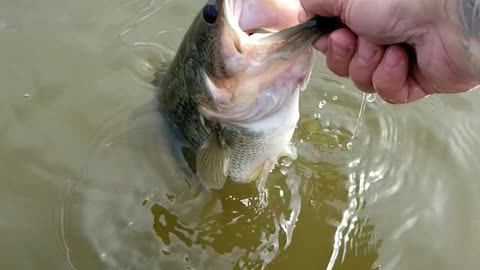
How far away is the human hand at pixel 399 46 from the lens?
198cm

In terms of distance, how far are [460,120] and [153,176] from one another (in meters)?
1.55

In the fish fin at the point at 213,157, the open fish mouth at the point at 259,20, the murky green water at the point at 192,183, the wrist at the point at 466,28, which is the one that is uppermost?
the wrist at the point at 466,28

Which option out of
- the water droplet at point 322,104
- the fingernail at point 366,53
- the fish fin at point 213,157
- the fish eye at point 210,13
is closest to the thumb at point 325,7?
the fingernail at point 366,53

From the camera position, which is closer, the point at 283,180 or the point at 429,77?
the point at 429,77

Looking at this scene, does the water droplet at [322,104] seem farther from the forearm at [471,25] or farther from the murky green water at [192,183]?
the forearm at [471,25]

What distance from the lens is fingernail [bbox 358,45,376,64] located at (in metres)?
2.14

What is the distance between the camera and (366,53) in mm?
2143

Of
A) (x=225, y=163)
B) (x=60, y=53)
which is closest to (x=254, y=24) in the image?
(x=225, y=163)

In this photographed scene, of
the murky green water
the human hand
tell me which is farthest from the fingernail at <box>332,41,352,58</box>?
the murky green water

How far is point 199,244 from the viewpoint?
288cm

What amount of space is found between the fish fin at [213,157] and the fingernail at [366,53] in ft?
2.20

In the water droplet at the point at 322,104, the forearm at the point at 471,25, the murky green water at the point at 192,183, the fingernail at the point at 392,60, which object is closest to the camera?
the forearm at the point at 471,25

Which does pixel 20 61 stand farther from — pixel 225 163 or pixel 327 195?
pixel 327 195

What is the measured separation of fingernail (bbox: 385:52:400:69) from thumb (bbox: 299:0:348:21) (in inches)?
7.7
